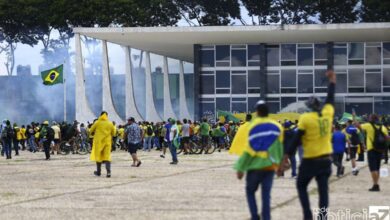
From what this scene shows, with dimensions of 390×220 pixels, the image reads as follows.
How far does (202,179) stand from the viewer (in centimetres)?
1858

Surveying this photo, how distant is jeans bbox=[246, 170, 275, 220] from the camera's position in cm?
949

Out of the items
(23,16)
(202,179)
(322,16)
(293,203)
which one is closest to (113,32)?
(23,16)

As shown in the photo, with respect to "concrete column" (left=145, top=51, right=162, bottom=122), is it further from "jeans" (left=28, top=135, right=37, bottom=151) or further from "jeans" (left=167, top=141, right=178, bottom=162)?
"jeans" (left=167, top=141, right=178, bottom=162)

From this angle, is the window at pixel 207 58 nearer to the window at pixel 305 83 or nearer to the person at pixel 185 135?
the window at pixel 305 83

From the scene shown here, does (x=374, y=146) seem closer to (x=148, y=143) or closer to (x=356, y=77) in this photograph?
(x=148, y=143)

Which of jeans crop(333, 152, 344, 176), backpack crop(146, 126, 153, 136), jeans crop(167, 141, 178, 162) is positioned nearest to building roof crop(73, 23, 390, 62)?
backpack crop(146, 126, 153, 136)

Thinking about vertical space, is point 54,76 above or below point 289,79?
above

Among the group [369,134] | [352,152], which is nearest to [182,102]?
[352,152]

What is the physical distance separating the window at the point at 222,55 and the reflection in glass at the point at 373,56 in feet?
30.4

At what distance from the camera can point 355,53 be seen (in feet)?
178

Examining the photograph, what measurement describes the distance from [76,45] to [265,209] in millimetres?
45367

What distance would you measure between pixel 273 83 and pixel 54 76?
14.5 m

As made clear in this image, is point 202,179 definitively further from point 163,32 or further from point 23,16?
point 23,16

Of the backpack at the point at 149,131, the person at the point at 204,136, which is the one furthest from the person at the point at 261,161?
the backpack at the point at 149,131
